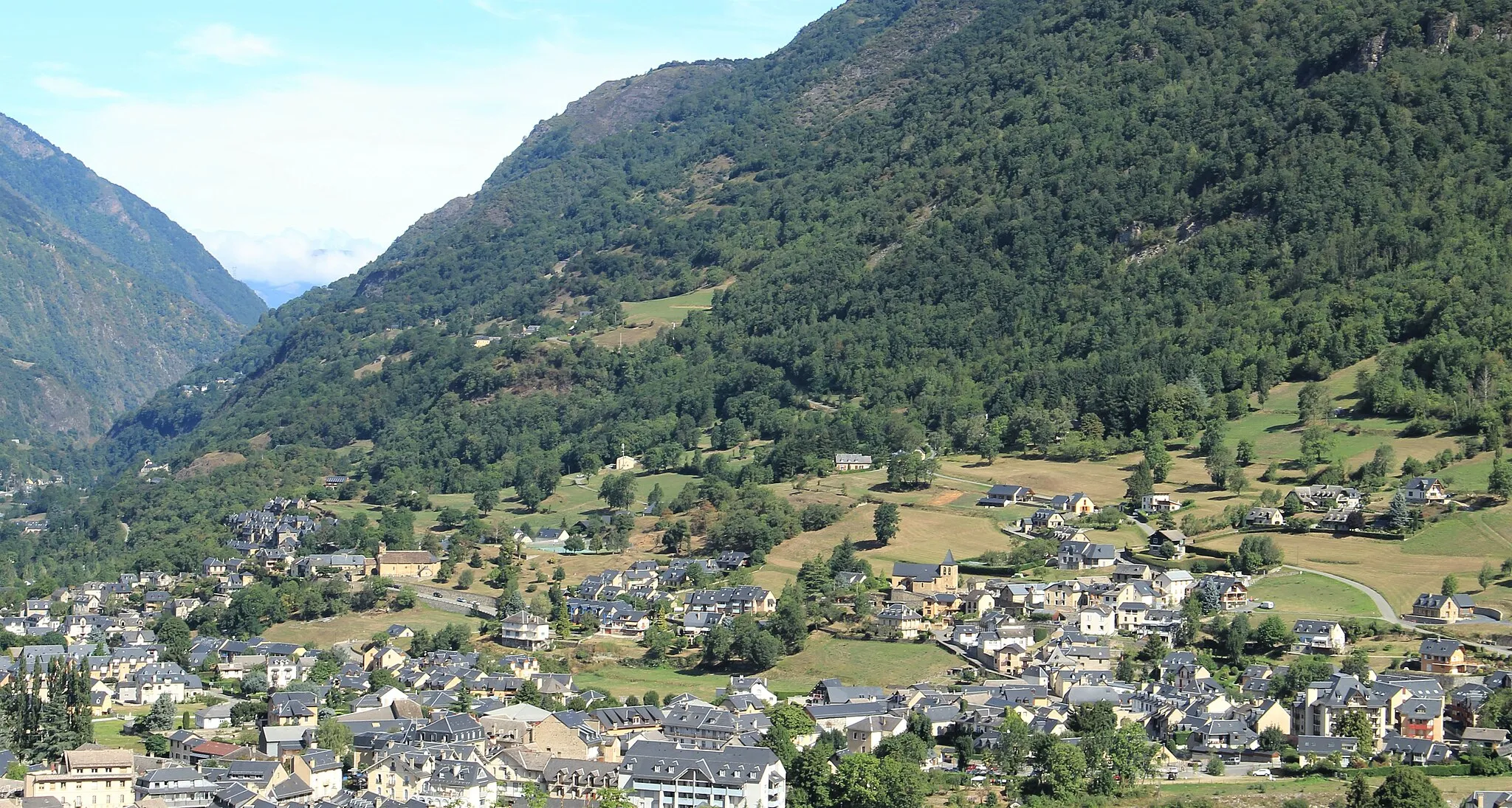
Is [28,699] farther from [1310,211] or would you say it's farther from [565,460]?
[1310,211]

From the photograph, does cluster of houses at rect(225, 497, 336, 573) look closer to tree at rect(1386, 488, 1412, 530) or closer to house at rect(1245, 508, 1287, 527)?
house at rect(1245, 508, 1287, 527)

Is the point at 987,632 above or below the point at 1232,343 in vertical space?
below

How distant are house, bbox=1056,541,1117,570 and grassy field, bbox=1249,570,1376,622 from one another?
8.16 meters

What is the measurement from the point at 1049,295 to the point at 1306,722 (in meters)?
85.8

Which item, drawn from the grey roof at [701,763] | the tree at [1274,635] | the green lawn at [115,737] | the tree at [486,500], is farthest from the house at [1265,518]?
the green lawn at [115,737]

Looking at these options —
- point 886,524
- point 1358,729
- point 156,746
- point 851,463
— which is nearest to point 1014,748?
point 1358,729

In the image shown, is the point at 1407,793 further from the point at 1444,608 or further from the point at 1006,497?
the point at 1006,497

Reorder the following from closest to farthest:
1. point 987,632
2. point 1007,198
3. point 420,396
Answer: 1. point 987,632
2. point 1007,198
3. point 420,396

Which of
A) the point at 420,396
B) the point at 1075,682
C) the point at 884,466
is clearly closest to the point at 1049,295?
the point at 884,466

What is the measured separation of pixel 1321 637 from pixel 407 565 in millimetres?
54938

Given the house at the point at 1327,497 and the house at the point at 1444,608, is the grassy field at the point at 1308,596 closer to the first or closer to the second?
the house at the point at 1444,608

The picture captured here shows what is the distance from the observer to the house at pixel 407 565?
11400 centimetres

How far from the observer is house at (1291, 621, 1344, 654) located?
8350 cm

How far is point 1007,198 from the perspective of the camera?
6993 inches
